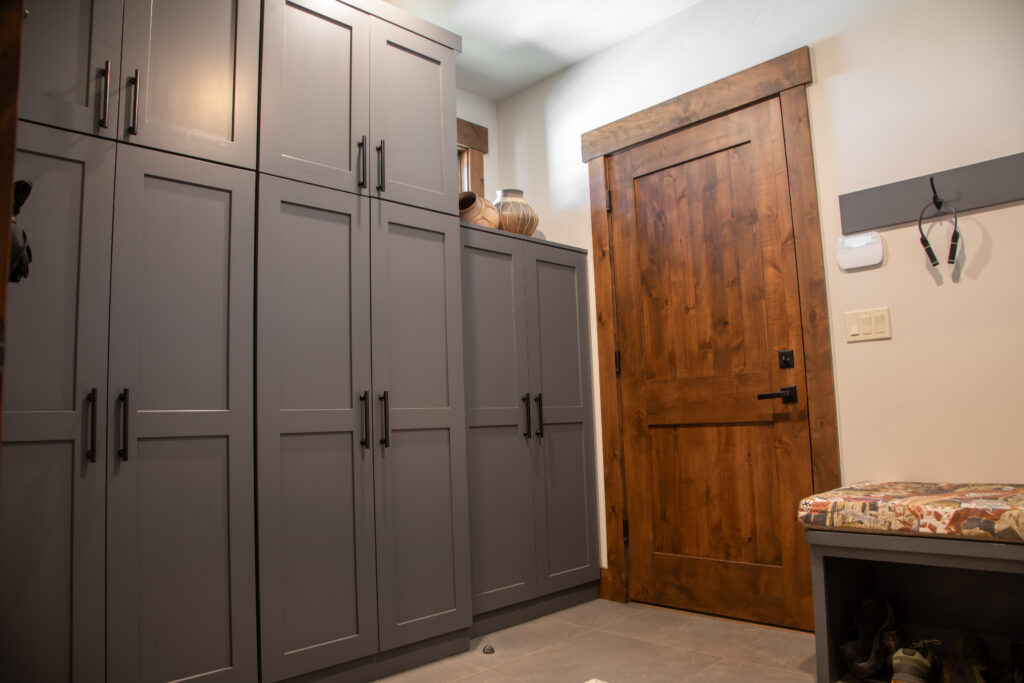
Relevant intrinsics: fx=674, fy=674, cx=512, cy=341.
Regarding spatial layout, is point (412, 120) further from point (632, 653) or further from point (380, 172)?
point (632, 653)

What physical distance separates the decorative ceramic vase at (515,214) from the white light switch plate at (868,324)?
1.49 meters

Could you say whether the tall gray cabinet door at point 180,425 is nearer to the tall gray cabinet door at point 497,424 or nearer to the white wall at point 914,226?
the tall gray cabinet door at point 497,424

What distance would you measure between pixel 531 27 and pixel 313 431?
2.32 meters

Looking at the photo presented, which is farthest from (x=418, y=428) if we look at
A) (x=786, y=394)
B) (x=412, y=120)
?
(x=786, y=394)

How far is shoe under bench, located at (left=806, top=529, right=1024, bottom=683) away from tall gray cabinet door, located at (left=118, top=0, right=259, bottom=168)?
7.34 feet

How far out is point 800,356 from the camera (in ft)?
9.08

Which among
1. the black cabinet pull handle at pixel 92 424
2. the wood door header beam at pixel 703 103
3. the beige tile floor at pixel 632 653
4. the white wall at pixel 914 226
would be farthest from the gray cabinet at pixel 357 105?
the beige tile floor at pixel 632 653

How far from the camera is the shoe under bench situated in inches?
73.0

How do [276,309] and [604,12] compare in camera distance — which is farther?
[604,12]

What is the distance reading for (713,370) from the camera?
3057 millimetres

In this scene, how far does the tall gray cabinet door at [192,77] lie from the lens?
1975mm

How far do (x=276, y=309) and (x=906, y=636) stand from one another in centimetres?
240

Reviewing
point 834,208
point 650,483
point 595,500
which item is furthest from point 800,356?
point 595,500

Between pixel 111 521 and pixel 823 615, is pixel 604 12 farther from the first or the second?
pixel 111 521
